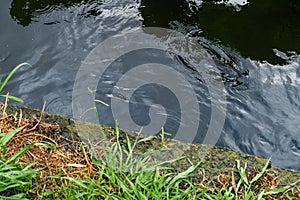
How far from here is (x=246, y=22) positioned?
17.7ft

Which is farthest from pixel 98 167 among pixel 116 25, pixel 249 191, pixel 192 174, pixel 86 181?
pixel 116 25

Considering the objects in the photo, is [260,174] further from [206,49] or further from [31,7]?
[31,7]

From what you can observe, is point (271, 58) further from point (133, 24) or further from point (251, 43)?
point (133, 24)

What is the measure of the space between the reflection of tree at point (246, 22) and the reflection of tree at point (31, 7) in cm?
92

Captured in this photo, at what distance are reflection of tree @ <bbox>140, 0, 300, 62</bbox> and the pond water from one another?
0.01 metres

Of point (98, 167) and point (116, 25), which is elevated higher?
point (116, 25)

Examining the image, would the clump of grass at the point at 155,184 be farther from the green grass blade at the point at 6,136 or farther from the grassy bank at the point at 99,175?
the green grass blade at the point at 6,136

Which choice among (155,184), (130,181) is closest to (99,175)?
(130,181)

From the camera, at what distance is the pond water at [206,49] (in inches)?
168

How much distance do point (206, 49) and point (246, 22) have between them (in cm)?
81

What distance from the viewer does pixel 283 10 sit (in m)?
5.59

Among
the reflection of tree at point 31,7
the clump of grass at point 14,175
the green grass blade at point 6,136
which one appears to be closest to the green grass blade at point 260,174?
the clump of grass at point 14,175

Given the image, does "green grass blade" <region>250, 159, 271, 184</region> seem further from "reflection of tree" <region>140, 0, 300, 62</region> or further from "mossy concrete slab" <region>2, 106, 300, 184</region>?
"reflection of tree" <region>140, 0, 300, 62</region>

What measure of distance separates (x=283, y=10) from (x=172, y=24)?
152 cm
